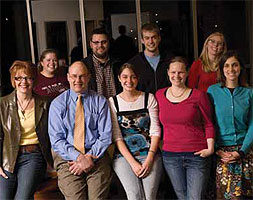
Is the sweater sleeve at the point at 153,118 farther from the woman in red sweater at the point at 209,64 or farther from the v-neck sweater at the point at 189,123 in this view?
the woman in red sweater at the point at 209,64

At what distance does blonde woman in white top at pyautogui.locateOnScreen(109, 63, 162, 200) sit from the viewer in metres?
2.38

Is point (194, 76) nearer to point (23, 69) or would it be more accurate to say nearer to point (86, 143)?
point (86, 143)

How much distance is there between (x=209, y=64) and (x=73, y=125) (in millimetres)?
1143

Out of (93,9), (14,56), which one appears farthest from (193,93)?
(14,56)

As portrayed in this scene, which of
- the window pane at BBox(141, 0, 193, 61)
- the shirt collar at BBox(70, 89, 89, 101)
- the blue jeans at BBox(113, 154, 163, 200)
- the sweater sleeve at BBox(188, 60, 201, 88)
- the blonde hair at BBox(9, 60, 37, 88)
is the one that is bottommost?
the blue jeans at BBox(113, 154, 163, 200)

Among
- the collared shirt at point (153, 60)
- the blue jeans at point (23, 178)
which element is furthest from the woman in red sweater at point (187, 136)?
the blue jeans at point (23, 178)

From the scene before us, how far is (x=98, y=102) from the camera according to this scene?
2412mm

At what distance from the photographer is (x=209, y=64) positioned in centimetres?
269

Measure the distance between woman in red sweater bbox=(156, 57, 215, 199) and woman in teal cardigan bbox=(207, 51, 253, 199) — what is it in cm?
10

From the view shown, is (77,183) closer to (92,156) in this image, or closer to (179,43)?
(92,156)

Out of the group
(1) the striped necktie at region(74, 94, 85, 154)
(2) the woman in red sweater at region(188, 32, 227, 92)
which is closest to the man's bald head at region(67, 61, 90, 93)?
(1) the striped necktie at region(74, 94, 85, 154)

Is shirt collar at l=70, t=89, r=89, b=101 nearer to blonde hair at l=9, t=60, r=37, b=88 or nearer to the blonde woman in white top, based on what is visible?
the blonde woman in white top

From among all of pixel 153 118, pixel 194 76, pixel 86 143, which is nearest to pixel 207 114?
pixel 153 118

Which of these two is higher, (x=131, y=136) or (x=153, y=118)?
(x=153, y=118)
